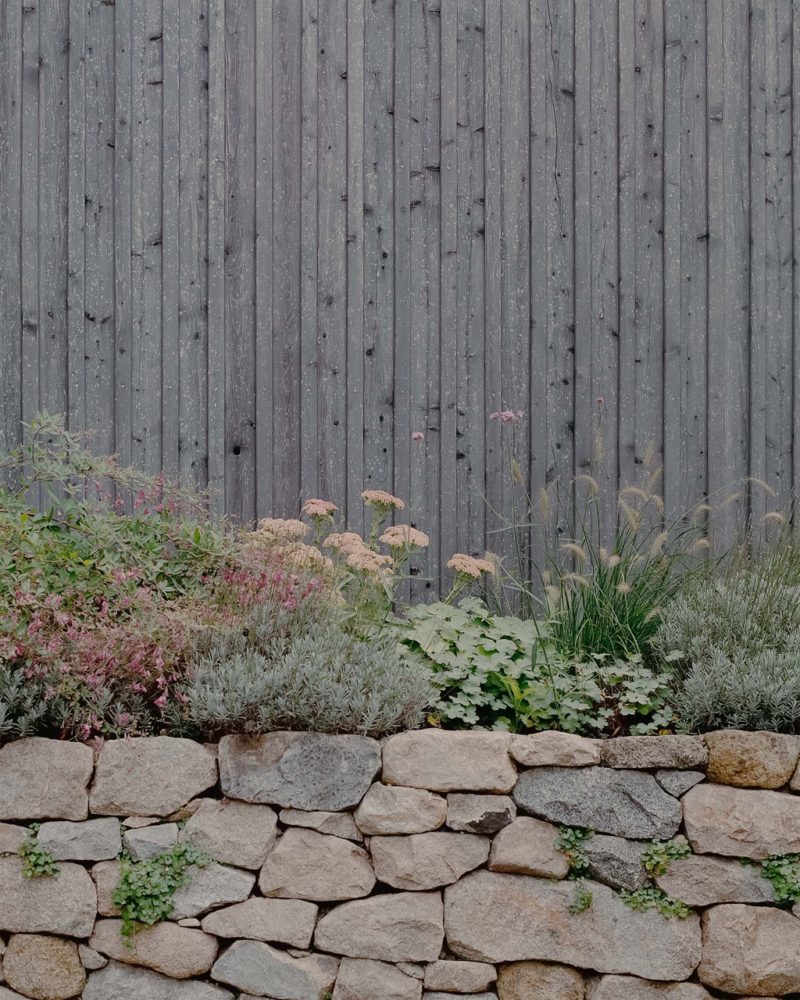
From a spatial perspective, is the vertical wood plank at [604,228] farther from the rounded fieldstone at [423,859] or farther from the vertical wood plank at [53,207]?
the vertical wood plank at [53,207]

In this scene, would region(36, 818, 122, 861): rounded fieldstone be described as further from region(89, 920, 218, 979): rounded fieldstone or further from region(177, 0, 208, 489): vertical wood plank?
region(177, 0, 208, 489): vertical wood plank

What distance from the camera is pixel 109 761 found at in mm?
2701

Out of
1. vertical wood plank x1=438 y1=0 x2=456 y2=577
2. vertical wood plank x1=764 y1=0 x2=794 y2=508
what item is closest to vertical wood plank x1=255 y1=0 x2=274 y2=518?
vertical wood plank x1=438 y1=0 x2=456 y2=577

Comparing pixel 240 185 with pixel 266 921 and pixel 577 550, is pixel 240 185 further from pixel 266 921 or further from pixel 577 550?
pixel 266 921

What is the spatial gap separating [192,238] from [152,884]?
8.65 feet

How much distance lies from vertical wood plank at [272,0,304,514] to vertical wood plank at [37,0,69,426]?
91cm

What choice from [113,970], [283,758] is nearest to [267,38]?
[283,758]

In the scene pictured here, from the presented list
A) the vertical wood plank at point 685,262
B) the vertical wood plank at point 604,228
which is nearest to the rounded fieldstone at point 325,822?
the vertical wood plank at point 604,228

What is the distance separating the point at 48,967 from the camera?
2.67m

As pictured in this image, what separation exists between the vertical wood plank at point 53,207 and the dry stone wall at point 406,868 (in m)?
1.95

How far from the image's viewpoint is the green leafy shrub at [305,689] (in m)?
2.70

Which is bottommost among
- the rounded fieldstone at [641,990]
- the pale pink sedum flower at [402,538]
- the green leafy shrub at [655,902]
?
the rounded fieldstone at [641,990]

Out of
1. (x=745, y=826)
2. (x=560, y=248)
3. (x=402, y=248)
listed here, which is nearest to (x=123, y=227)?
(x=402, y=248)

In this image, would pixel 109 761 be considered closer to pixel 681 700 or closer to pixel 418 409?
pixel 681 700
